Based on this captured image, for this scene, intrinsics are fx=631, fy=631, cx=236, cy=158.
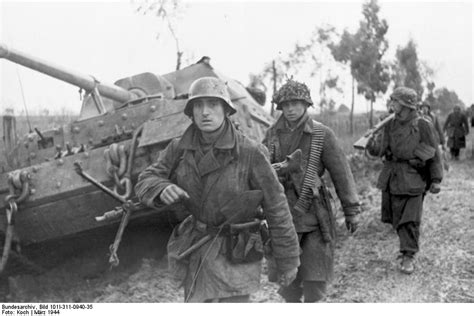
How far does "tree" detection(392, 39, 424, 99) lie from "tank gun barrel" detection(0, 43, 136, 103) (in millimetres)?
11056

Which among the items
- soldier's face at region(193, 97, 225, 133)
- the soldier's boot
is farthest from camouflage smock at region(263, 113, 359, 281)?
the soldier's boot

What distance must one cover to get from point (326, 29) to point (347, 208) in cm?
1131

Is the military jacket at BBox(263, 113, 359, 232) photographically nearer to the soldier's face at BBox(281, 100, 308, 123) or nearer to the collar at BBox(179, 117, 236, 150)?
the soldier's face at BBox(281, 100, 308, 123)

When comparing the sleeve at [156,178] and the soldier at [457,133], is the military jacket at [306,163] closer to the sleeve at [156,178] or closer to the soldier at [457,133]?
the sleeve at [156,178]

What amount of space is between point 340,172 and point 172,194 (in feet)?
5.26

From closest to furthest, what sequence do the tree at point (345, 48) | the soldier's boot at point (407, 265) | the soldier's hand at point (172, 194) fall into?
the soldier's hand at point (172, 194) → the soldier's boot at point (407, 265) → the tree at point (345, 48)

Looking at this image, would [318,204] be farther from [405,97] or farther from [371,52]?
[371,52]

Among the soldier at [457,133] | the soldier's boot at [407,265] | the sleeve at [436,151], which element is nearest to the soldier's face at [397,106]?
the sleeve at [436,151]

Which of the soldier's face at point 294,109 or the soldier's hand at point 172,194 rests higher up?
the soldier's face at point 294,109

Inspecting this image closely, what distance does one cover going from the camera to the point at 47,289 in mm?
6461

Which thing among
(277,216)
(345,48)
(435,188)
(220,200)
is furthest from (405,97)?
(345,48)

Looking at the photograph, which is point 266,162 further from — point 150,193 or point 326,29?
point 326,29

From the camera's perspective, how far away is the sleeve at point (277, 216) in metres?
3.21

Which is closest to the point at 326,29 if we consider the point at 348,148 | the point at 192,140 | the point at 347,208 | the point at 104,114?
the point at 348,148
